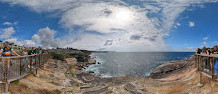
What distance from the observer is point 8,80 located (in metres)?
8.49

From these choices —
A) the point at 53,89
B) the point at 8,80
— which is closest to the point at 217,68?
the point at 53,89

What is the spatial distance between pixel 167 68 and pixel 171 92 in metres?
14.7

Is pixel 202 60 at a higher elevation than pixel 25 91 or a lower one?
higher

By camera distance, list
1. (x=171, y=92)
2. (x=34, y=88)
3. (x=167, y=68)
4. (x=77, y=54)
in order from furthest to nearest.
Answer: (x=77, y=54), (x=167, y=68), (x=171, y=92), (x=34, y=88)

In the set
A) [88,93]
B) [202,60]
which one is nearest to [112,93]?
[88,93]

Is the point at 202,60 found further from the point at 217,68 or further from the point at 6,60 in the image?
the point at 6,60

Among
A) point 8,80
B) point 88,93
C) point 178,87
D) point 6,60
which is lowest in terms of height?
point 88,93

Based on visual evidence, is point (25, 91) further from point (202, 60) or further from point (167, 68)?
point (167, 68)

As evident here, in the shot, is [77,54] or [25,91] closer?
[25,91]

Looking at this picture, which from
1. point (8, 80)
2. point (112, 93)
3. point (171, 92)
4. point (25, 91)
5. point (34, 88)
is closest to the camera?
point (8, 80)

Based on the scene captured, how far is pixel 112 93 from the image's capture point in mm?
12625

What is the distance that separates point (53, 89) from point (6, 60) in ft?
15.9

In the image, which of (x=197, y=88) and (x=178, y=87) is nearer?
(x=197, y=88)

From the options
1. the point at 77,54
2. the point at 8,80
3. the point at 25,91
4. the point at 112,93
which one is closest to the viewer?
the point at 8,80
